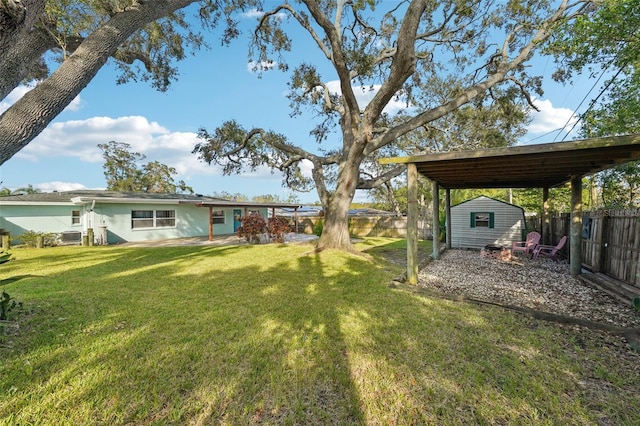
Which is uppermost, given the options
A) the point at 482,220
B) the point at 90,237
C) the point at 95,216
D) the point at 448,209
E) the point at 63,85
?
the point at 63,85

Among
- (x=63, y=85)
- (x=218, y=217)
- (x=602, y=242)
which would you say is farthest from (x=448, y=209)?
(x=218, y=217)

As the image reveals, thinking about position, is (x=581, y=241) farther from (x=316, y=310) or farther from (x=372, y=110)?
(x=316, y=310)

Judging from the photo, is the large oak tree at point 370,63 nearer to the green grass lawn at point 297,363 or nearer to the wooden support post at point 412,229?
the wooden support post at point 412,229

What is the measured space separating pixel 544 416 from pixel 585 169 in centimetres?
647

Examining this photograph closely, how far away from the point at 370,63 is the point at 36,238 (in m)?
15.2

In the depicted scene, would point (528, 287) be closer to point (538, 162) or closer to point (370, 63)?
point (538, 162)

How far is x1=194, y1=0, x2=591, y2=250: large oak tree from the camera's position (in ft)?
25.6

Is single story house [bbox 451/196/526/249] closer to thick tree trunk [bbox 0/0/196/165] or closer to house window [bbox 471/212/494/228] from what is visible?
house window [bbox 471/212/494/228]

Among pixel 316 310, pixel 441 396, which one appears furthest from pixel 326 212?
pixel 441 396

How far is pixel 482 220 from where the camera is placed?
1152 centimetres

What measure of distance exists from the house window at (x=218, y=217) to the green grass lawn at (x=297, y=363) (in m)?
12.6

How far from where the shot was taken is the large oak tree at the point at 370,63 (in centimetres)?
780

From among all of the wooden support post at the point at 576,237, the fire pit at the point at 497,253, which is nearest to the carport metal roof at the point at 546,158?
the wooden support post at the point at 576,237

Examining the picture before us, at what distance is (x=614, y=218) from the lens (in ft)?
17.1
